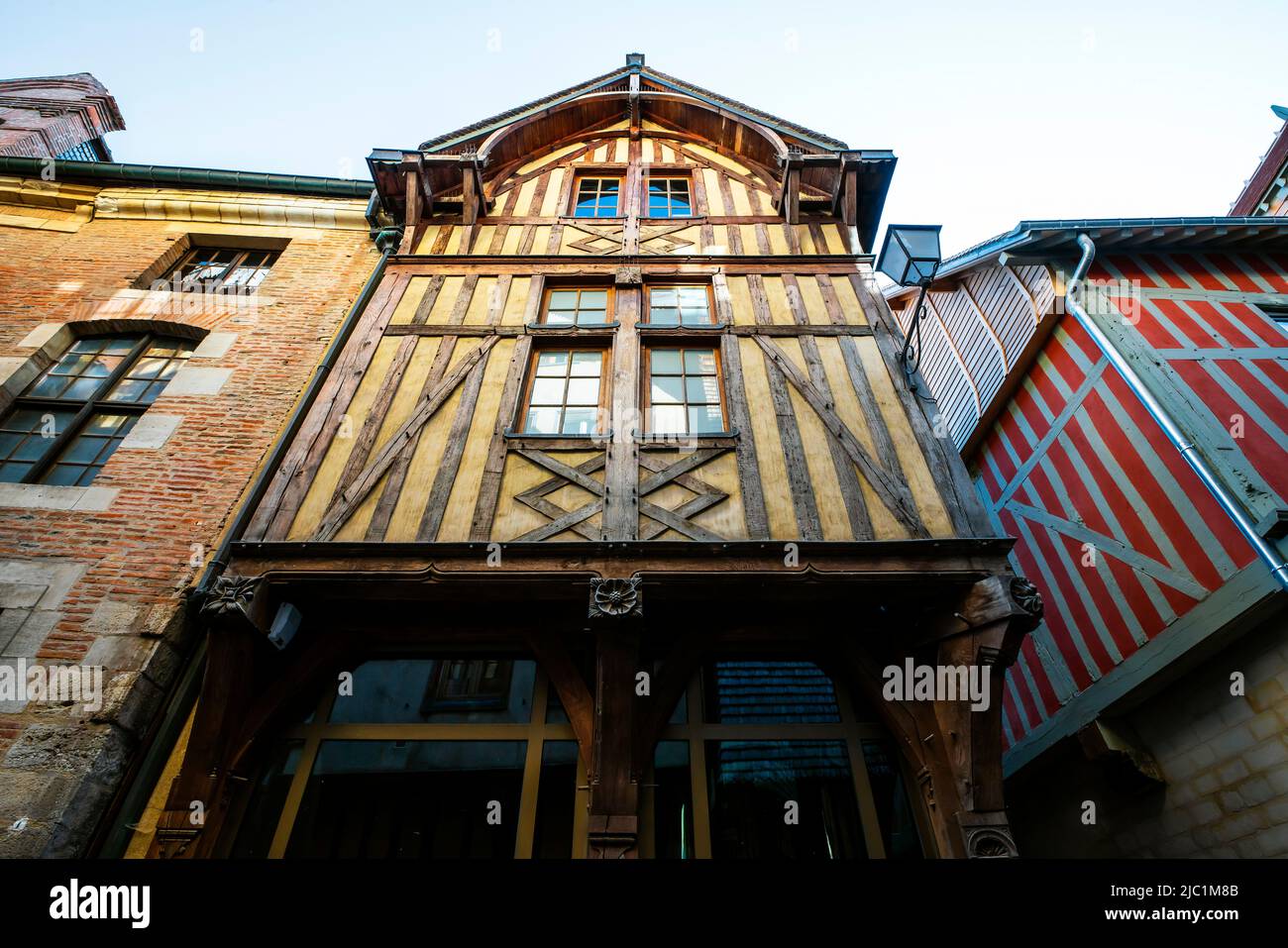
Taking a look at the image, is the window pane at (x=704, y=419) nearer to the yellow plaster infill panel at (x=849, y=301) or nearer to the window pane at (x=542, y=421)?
the window pane at (x=542, y=421)

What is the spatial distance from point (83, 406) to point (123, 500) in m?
1.58

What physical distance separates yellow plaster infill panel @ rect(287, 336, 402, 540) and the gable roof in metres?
3.47

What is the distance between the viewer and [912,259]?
4.77m

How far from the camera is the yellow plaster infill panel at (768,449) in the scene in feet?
13.6

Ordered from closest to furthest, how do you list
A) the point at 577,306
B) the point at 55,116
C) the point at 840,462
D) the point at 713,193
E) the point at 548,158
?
the point at 840,462, the point at 577,306, the point at 713,193, the point at 548,158, the point at 55,116

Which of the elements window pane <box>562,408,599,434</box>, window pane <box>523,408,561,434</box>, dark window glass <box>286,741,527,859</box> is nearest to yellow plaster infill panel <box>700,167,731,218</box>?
window pane <box>562,408,599,434</box>

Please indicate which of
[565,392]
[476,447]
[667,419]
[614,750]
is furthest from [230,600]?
[667,419]

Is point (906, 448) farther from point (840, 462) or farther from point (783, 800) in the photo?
point (783, 800)

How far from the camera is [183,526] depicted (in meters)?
4.47

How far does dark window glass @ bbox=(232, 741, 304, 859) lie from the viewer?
365cm

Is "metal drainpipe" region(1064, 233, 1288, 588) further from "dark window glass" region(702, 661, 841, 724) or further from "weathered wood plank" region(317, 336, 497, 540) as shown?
"weathered wood plank" region(317, 336, 497, 540)

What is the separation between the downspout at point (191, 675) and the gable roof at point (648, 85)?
3683mm
